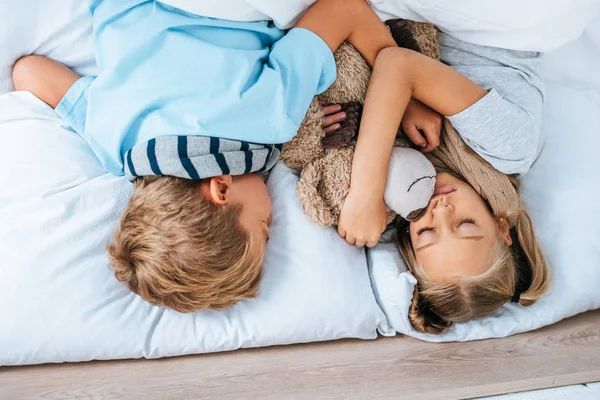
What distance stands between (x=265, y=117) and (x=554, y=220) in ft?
2.11

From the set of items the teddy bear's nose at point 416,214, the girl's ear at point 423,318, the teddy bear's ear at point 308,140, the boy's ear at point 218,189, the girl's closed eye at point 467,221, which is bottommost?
the girl's ear at point 423,318

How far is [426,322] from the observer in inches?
40.7

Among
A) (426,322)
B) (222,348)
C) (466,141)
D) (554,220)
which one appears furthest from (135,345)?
(554,220)

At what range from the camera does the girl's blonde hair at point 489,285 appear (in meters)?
0.97

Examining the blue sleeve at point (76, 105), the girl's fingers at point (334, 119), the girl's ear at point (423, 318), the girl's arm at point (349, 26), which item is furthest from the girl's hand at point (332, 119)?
the blue sleeve at point (76, 105)

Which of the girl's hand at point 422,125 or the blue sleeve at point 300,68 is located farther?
the girl's hand at point 422,125

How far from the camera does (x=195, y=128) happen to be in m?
0.83

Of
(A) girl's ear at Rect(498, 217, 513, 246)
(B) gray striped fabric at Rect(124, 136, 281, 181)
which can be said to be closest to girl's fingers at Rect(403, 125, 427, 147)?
(A) girl's ear at Rect(498, 217, 513, 246)

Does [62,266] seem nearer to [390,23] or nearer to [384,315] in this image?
[384,315]

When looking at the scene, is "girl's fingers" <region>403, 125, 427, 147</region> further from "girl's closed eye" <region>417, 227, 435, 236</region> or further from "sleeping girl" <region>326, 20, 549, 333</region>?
"girl's closed eye" <region>417, 227, 435, 236</region>

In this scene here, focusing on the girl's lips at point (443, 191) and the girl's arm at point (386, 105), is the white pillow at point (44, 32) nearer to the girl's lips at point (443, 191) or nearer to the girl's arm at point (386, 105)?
the girl's arm at point (386, 105)

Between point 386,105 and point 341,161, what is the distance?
13 centimetres

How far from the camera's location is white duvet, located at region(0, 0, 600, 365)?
92 centimetres

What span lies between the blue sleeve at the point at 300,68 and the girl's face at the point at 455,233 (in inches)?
11.7
